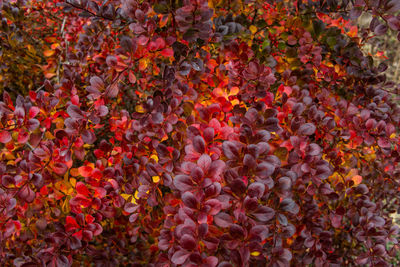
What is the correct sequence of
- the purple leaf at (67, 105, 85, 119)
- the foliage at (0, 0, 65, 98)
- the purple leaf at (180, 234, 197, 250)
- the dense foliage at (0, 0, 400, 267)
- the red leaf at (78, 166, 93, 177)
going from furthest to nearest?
the foliage at (0, 0, 65, 98), the red leaf at (78, 166, 93, 177), the purple leaf at (67, 105, 85, 119), the dense foliage at (0, 0, 400, 267), the purple leaf at (180, 234, 197, 250)

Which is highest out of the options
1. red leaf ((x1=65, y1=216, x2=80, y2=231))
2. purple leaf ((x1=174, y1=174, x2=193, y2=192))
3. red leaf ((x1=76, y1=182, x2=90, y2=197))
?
purple leaf ((x1=174, y1=174, x2=193, y2=192))

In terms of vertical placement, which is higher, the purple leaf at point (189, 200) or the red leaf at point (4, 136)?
the purple leaf at point (189, 200)

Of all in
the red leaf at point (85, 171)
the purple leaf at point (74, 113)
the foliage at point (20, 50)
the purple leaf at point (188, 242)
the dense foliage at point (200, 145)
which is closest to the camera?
the purple leaf at point (188, 242)

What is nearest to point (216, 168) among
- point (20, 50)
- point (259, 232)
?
point (259, 232)

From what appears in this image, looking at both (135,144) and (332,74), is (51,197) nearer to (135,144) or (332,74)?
(135,144)

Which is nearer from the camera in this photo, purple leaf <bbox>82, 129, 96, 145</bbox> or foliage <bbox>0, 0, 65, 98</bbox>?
purple leaf <bbox>82, 129, 96, 145</bbox>

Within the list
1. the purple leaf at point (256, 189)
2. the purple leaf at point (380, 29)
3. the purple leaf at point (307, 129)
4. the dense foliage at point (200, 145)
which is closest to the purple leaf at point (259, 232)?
the dense foliage at point (200, 145)

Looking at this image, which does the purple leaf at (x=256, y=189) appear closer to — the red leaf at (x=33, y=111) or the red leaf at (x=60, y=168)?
the red leaf at (x=60, y=168)

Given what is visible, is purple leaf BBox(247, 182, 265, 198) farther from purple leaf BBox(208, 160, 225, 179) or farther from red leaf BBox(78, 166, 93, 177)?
red leaf BBox(78, 166, 93, 177)

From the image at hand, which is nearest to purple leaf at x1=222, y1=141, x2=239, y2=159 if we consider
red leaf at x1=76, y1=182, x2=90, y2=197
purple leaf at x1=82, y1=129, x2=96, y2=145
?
purple leaf at x1=82, y1=129, x2=96, y2=145

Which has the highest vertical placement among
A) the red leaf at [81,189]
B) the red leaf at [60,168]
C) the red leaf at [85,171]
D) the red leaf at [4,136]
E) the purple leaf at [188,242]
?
the red leaf at [4,136]

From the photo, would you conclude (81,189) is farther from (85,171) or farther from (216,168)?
(216,168)

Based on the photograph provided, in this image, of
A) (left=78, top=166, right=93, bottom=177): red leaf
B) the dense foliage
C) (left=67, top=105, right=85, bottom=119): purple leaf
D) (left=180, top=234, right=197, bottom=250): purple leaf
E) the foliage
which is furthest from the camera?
the foliage

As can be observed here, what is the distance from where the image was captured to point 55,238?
1179 millimetres
